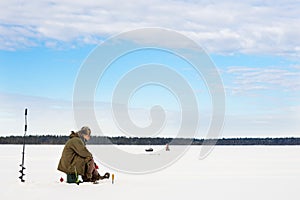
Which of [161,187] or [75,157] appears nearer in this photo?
[161,187]

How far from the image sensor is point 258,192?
348 inches

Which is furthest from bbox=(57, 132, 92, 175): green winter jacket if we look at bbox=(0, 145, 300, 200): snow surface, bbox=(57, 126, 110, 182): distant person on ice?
bbox=(0, 145, 300, 200): snow surface

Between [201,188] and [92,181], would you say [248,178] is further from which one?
[92,181]

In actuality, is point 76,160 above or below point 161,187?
above

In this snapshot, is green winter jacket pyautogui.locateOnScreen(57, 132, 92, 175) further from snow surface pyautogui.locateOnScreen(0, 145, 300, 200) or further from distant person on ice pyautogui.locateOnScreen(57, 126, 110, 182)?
snow surface pyautogui.locateOnScreen(0, 145, 300, 200)

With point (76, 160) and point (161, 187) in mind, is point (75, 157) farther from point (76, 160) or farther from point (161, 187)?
point (161, 187)

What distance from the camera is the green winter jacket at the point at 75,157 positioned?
9852 millimetres

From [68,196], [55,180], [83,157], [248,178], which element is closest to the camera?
[68,196]

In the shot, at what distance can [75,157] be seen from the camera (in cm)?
991

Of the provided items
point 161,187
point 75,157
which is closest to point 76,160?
point 75,157

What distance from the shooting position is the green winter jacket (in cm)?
985

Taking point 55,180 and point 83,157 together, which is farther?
point 55,180

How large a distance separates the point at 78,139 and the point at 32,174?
2731 millimetres

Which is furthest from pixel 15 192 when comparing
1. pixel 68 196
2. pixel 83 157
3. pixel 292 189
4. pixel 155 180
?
pixel 292 189
